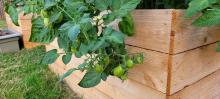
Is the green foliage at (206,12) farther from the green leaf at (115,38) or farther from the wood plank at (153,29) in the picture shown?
the green leaf at (115,38)

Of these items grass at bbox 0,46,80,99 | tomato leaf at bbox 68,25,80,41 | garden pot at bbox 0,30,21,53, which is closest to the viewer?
tomato leaf at bbox 68,25,80,41

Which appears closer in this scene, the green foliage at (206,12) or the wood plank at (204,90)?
the green foliage at (206,12)

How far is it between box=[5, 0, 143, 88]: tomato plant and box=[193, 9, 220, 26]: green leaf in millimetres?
181

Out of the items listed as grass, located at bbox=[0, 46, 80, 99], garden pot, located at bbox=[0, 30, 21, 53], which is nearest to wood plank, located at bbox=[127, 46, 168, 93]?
grass, located at bbox=[0, 46, 80, 99]

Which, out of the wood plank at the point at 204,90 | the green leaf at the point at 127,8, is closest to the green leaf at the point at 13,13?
the green leaf at the point at 127,8

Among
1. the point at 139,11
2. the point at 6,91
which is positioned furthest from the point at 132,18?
the point at 6,91

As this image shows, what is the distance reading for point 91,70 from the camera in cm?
88

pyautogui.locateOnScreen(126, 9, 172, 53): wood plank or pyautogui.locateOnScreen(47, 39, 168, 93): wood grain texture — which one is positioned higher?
pyautogui.locateOnScreen(126, 9, 172, 53): wood plank

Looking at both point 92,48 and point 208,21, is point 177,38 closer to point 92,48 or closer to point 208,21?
point 208,21

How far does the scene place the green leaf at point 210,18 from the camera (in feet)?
2.42

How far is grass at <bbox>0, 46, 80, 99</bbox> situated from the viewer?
5.44 feet

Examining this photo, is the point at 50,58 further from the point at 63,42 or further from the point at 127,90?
the point at 127,90

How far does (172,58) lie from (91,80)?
255mm

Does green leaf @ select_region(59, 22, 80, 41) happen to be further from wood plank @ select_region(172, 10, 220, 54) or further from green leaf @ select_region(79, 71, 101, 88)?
wood plank @ select_region(172, 10, 220, 54)
